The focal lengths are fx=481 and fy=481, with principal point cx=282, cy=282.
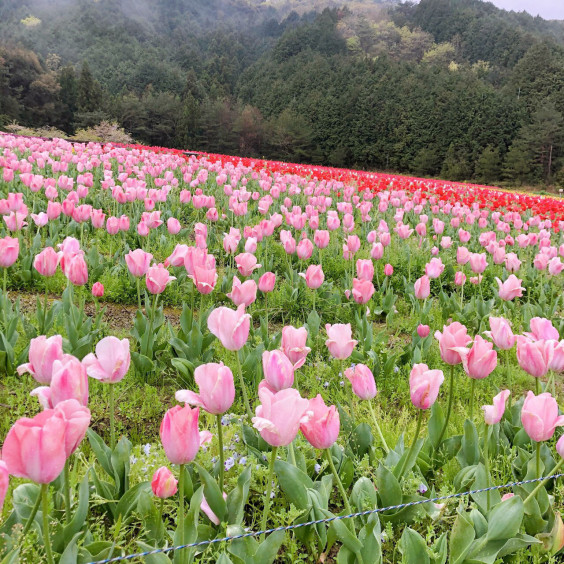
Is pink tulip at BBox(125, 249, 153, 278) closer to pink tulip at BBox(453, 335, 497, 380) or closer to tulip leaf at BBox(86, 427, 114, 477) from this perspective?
tulip leaf at BBox(86, 427, 114, 477)

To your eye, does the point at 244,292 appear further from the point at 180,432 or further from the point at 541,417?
the point at 541,417

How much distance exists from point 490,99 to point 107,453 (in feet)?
143

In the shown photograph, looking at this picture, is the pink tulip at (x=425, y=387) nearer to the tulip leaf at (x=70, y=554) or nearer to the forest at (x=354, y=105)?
the tulip leaf at (x=70, y=554)

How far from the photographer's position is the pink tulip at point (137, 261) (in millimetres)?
2352

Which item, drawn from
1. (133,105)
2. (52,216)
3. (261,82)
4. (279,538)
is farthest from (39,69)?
(279,538)

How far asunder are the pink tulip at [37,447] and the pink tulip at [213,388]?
0.34m

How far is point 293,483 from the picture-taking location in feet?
4.81

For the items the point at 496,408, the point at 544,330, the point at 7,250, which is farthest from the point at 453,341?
the point at 7,250

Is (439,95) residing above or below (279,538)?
above

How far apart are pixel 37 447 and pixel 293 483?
0.83 m

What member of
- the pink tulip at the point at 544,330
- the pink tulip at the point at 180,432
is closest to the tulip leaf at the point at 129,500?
the pink tulip at the point at 180,432

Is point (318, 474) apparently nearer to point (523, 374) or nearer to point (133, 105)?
point (523, 374)

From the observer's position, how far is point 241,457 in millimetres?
1848

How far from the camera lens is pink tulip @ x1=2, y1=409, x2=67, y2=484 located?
852mm
